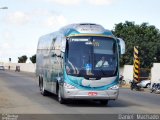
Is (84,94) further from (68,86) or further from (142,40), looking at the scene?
(142,40)

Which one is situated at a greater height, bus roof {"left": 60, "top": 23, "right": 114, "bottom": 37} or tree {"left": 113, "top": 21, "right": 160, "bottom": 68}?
bus roof {"left": 60, "top": 23, "right": 114, "bottom": 37}

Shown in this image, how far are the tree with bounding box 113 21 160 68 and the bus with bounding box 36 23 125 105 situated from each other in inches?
1863

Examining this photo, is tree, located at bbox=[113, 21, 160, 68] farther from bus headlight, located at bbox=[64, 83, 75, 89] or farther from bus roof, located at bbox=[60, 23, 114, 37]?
bus headlight, located at bbox=[64, 83, 75, 89]

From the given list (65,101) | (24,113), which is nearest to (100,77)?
(65,101)

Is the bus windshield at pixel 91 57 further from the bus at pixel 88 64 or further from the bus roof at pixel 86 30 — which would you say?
the bus roof at pixel 86 30

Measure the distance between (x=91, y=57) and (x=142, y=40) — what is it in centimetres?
5329

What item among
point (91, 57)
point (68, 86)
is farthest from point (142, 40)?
point (68, 86)

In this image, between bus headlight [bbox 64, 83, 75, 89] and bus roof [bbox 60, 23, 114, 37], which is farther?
bus roof [bbox 60, 23, 114, 37]

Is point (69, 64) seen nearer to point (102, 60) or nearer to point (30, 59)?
point (102, 60)

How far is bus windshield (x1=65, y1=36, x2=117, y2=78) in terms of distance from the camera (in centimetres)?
2167

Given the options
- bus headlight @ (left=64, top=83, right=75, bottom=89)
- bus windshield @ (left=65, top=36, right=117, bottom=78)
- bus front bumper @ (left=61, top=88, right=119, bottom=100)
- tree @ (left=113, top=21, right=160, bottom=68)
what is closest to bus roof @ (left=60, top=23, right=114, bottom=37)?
bus windshield @ (left=65, top=36, right=117, bottom=78)

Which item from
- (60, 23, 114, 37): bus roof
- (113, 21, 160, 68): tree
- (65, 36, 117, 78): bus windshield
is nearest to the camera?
(65, 36, 117, 78): bus windshield

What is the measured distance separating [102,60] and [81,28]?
1767 mm

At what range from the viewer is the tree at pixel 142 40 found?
70125 millimetres
